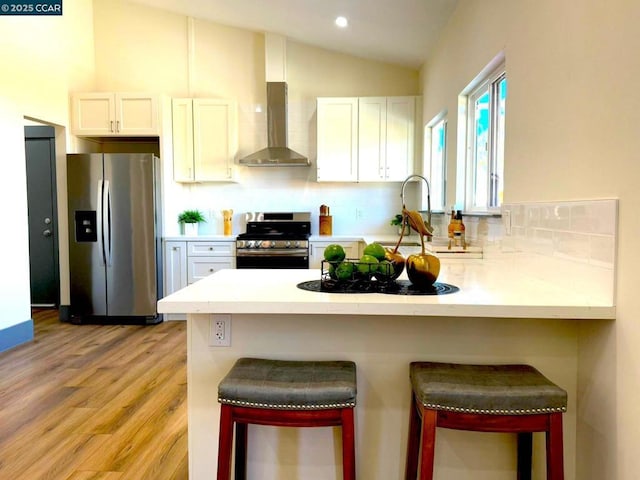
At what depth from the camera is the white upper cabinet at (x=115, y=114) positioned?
439cm

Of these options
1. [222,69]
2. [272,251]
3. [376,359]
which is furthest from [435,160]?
[376,359]

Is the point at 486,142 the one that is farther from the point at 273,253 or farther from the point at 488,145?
the point at 273,253

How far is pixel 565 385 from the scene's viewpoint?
1488 mm

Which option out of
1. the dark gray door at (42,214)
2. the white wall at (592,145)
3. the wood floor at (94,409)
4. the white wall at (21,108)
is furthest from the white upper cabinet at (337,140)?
the dark gray door at (42,214)

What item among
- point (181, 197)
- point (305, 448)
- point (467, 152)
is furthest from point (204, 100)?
point (305, 448)

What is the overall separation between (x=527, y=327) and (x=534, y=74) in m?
1.10

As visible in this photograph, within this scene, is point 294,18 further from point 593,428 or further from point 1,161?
point 593,428

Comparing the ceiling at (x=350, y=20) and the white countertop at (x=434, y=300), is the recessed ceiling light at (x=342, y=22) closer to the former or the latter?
the ceiling at (x=350, y=20)

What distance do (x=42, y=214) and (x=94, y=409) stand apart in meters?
3.34

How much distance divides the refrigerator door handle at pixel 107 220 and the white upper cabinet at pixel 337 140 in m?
2.16

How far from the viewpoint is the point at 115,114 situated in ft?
14.5

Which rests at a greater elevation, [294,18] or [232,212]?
[294,18]

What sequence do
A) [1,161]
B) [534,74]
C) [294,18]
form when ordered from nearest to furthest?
[534,74] → [1,161] → [294,18]

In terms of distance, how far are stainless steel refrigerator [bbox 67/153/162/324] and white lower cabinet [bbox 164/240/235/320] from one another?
11 cm
